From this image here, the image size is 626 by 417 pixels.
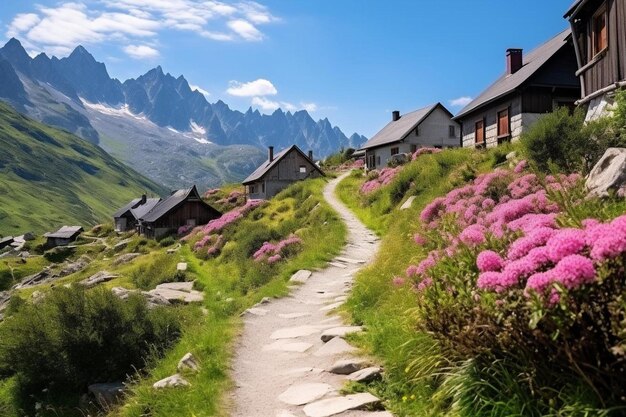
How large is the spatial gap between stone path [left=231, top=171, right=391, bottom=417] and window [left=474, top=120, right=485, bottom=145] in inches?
813

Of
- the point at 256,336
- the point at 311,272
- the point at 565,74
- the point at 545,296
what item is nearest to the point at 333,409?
the point at 545,296

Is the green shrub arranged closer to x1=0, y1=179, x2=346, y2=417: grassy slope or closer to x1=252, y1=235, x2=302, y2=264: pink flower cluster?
x1=0, y1=179, x2=346, y2=417: grassy slope

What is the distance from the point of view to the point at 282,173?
59438 mm

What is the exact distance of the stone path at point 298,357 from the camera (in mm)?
6191

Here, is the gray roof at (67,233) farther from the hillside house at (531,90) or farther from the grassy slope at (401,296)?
the hillside house at (531,90)

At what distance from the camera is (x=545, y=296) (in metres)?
3.77

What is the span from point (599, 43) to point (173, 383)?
18.6 metres

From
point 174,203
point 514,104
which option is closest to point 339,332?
point 514,104

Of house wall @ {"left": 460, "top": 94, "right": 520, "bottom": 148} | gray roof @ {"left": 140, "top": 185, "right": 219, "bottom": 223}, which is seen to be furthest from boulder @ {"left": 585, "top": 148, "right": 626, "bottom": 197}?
gray roof @ {"left": 140, "top": 185, "right": 219, "bottom": 223}

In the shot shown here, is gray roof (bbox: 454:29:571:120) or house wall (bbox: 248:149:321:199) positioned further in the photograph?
house wall (bbox: 248:149:321:199)

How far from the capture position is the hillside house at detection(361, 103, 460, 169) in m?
49.2

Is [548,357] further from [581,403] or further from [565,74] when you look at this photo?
[565,74]

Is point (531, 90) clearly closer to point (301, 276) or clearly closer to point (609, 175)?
point (301, 276)

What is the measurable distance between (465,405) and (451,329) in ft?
2.35
